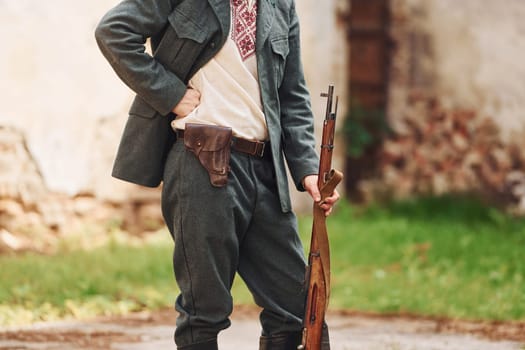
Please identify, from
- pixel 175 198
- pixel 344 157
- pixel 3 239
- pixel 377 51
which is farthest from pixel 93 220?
pixel 175 198

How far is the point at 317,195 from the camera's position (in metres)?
3.19

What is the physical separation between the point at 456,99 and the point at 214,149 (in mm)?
6334

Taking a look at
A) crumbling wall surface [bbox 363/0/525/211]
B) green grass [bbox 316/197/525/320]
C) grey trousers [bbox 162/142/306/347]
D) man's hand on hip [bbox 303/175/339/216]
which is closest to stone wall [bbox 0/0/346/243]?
green grass [bbox 316/197/525/320]

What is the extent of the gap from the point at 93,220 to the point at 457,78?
386 cm

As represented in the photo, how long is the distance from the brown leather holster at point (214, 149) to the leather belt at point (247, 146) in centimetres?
5

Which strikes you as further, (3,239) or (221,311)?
(3,239)

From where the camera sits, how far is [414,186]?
9086mm

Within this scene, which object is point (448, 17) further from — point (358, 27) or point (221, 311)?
point (221, 311)

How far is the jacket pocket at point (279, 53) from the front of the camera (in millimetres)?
3221

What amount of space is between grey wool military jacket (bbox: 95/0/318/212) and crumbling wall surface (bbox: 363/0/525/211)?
5.75m

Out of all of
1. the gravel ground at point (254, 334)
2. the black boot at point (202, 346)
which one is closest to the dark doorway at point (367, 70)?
the gravel ground at point (254, 334)

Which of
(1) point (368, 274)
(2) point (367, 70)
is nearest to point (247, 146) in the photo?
(1) point (368, 274)

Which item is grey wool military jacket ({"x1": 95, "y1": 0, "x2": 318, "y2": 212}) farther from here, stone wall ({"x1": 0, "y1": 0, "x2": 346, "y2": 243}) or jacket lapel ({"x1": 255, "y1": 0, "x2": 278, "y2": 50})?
stone wall ({"x1": 0, "y1": 0, "x2": 346, "y2": 243})

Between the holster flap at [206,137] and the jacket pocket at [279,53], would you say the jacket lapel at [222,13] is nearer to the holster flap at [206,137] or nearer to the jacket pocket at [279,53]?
the jacket pocket at [279,53]
